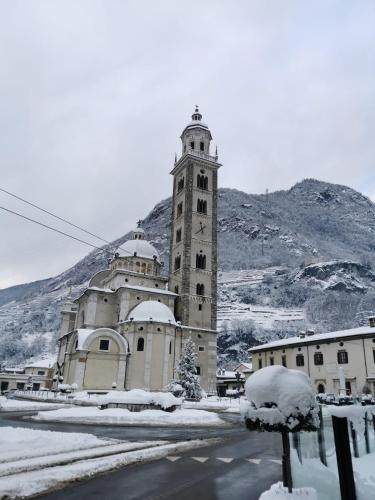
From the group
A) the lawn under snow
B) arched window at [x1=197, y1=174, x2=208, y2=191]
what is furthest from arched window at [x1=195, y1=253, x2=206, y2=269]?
the lawn under snow

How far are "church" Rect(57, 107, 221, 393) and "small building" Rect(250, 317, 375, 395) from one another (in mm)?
10434

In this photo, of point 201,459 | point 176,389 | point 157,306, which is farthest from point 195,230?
point 201,459

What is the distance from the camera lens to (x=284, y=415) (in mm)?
6105

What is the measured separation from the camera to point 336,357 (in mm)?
46125

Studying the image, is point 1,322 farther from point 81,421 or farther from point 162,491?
point 162,491

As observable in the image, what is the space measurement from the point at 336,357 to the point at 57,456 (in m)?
41.7

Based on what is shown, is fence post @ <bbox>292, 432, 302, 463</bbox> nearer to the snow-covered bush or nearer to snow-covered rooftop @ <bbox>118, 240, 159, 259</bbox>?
the snow-covered bush

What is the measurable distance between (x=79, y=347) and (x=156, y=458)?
114 ft

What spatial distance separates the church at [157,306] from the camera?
145 ft

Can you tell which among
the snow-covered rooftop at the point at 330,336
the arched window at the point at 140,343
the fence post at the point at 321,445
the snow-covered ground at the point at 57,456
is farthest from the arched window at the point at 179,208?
the fence post at the point at 321,445

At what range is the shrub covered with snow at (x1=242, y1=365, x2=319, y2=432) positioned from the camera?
612 cm

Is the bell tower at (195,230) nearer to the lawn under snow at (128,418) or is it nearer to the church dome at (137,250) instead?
the church dome at (137,250)

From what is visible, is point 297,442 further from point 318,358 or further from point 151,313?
point 318,358

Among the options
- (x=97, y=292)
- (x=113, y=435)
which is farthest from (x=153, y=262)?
(x=113, y=435)
